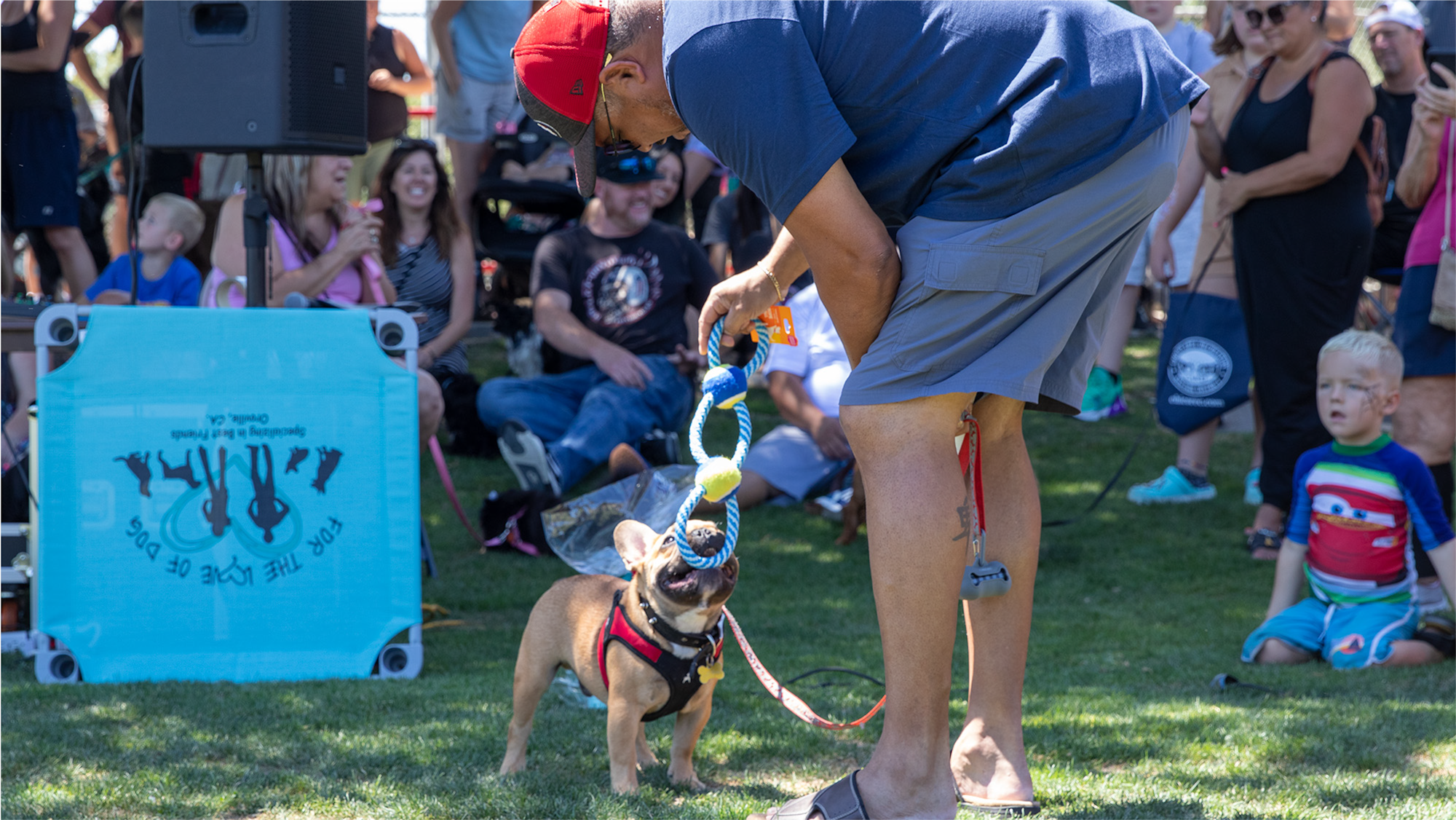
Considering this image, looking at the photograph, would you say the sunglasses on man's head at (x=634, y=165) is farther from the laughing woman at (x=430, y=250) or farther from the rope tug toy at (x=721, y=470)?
the rope tug toy at (x=721, y=470)

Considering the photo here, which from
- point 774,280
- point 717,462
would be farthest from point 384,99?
point 717,462

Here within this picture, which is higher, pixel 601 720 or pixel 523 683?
pixel 523 683

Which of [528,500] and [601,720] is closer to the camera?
[601,720]

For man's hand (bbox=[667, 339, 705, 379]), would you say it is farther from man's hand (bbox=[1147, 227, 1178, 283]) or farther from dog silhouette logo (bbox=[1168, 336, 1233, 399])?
man's hand (bbox=[1147, 227, 1178, 283])

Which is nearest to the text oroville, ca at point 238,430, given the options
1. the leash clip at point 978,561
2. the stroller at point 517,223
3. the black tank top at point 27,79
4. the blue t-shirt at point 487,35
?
the leash clip at point 978,561

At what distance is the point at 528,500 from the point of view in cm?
577

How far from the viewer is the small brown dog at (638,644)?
2.56m

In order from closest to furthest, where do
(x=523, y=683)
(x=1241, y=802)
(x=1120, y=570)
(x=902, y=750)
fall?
(x=902, y=750), (x=1241, y=802), (x=523, y=683), (x=1120, y=570)

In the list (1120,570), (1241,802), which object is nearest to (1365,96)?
(1120,570)

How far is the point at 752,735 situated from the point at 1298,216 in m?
3.61

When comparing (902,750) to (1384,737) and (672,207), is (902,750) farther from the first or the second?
(672,207)

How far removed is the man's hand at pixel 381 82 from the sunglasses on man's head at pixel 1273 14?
15.3ft

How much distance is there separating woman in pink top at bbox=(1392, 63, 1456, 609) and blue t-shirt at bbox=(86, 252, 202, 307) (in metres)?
5.02

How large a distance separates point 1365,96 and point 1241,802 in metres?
3.74
